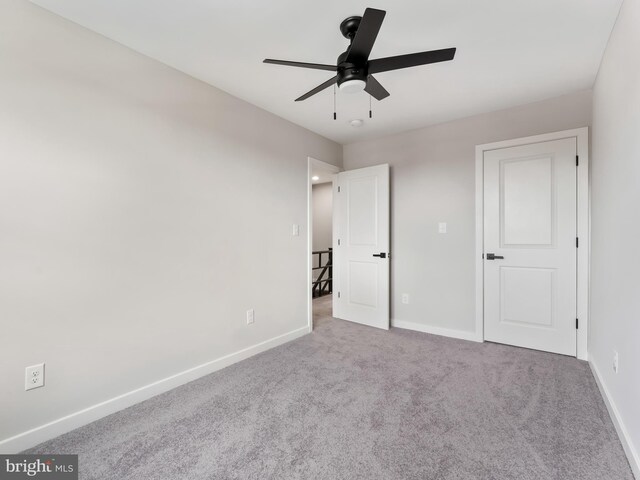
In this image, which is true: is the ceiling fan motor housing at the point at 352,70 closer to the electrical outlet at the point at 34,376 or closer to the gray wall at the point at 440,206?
the gray wall at the point at 440,206

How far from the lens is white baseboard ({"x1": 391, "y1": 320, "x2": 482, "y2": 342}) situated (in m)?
→ 3.16

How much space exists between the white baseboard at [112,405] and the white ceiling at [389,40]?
234cm

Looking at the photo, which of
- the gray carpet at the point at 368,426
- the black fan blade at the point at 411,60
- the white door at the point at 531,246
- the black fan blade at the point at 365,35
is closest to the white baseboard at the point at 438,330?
the white door at the point at 531,246

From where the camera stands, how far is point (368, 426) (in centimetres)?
175

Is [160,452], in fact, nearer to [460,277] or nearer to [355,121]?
[460,277]

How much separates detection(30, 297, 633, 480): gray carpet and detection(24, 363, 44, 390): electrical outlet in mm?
331

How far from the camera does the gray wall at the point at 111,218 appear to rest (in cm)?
158

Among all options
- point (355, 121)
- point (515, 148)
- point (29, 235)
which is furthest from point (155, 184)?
point (515, 148)

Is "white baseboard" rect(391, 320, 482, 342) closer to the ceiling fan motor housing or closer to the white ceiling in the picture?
the white ceiling

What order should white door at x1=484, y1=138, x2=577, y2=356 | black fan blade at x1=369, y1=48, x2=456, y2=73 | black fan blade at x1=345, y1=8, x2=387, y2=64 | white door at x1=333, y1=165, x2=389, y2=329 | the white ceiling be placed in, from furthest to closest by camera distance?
white door at x1=333, y1=165, x2=389, y2=329, white door at x1=484, y1=138, x2=577, y2=356, the white ceiling, black fan blade at x1=369, y1=48, x2=456, y2=73, black fan blade at x1=345, y1=8, x2=387, y2=64

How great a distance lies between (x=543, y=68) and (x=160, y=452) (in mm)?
3580

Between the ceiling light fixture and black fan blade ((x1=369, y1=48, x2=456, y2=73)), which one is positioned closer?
black fan blade ((x1=369, y1=48, x2=456, y2=73))

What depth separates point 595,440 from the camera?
1.61 m

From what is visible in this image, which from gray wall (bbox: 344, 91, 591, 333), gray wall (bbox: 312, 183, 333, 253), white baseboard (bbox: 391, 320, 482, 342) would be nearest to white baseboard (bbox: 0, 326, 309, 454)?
white baseboard (bbox: 391, 320, 482, 342)
